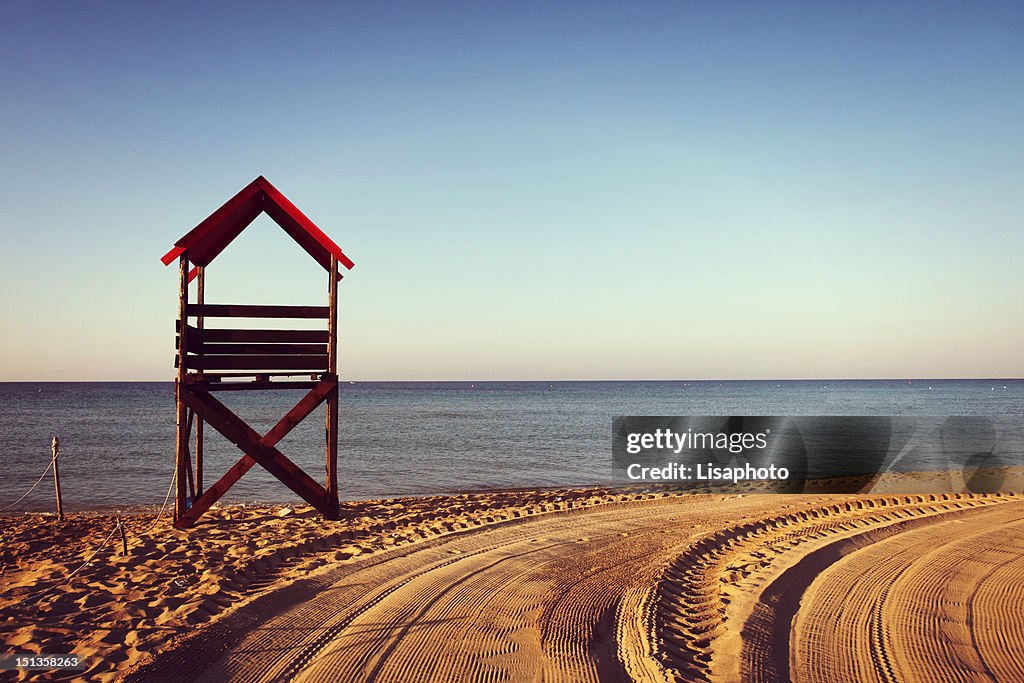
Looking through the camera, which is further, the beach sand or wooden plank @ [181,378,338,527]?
wooden plank @ [181,378,338,527]

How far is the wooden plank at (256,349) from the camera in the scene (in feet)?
35.8

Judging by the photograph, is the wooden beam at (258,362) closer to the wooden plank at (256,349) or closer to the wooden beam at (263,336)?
the wooden plank at (256,349)

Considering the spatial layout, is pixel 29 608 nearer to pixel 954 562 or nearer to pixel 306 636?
pixel 306 636

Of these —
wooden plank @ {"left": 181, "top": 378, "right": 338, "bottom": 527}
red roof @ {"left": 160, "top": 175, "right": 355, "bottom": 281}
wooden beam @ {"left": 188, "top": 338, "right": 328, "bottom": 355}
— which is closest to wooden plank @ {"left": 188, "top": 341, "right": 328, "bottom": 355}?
wooden beam @ {"left": 188, "top": 338, "right": 328, "bottom": 355}

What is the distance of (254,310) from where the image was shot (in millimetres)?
11250

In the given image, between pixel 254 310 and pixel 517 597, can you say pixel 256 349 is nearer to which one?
pixel 254 310

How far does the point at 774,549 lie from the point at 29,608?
987 centimetres

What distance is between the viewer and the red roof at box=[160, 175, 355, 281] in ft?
34.7

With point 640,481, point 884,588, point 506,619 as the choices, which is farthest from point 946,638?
point 640,481

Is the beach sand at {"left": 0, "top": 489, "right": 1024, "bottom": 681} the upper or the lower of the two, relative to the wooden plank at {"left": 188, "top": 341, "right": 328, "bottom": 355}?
lower
